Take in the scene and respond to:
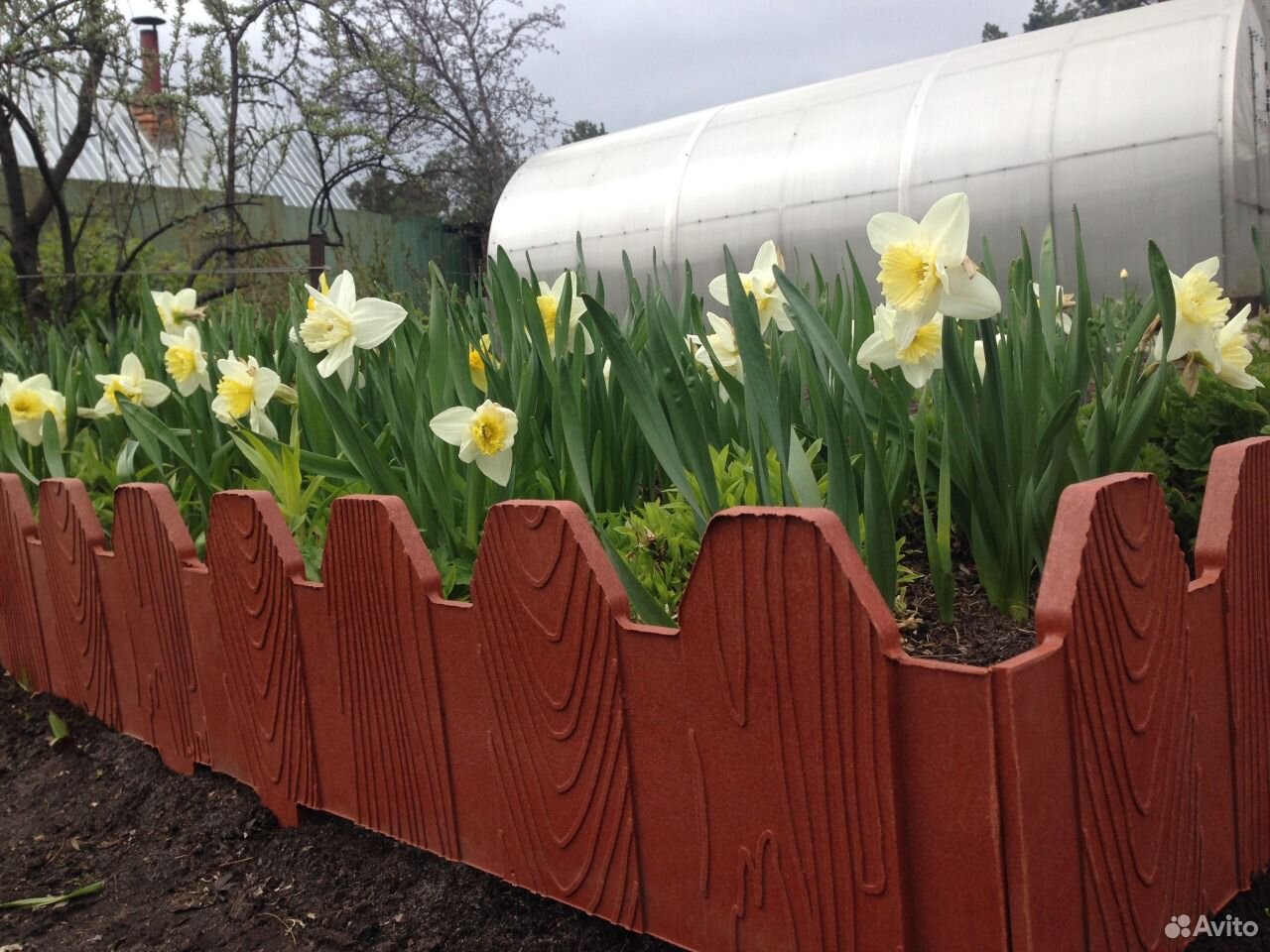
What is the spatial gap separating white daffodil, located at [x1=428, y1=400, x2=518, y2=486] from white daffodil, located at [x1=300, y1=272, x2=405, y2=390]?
0.28 m

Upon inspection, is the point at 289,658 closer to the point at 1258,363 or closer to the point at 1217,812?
the point at 1217,812

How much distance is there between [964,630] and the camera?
1.24 metres

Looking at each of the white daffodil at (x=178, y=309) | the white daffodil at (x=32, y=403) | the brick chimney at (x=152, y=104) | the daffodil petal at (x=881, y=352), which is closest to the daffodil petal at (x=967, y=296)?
the daffodil petal at (x=881, y=352)

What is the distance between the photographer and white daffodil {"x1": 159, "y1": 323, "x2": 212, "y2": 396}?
214 cm

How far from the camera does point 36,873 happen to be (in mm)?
1718

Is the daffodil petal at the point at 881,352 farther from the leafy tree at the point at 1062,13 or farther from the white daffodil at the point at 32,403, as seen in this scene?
the leafy tree at the point at 1062,13

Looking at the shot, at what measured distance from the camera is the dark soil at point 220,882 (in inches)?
52.2

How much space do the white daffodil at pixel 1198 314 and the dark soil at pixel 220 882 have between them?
873mm

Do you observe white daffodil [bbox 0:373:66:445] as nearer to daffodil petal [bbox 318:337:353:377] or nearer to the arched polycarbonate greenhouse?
daffodil petal [bbox 318:337:353:377]

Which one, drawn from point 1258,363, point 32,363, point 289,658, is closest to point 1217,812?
point 1258,363

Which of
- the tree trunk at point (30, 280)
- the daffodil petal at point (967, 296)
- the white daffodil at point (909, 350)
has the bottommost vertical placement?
the white daffodil at point (909, 350)

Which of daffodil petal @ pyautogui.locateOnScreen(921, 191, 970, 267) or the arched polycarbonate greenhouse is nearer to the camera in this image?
daffodil petal @ pyautogui.locateOnScreen(921, 191, 970, 267)

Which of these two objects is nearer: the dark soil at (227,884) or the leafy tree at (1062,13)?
the dark soil at (227,884)

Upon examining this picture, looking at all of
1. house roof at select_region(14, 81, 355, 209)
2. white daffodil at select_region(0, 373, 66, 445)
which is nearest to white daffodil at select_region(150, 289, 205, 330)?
white daffodil at select_region(0, 373, 66, 445)
